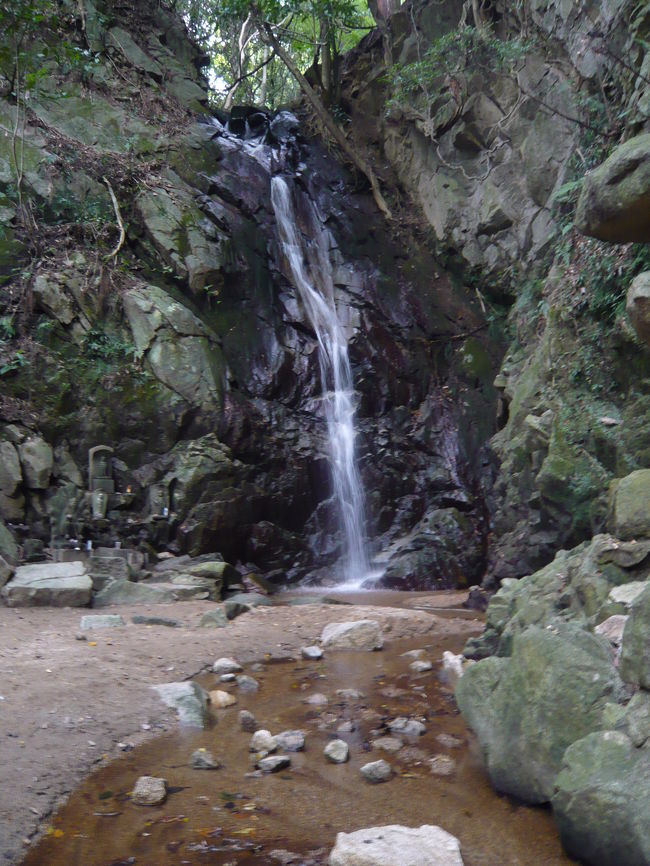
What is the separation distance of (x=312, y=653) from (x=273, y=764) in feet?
7.42

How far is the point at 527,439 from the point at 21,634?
19.9ft

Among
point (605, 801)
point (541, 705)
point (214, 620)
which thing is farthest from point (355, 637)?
point (605, 801)

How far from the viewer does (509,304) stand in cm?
1366

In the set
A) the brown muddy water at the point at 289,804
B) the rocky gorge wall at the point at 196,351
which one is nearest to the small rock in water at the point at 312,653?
the brown muddy water at the point at 289,804

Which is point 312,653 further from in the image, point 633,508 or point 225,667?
point 633,508

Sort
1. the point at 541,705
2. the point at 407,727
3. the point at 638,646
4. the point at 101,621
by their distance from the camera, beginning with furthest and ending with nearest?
the point at 101,621, the point at 407,727, the point at 541,705, the point at 638,646

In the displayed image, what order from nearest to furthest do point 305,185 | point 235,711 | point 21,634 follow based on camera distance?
point 235,711, point 21,634, point 305,185

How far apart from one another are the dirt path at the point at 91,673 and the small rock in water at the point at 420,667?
3.45 ft

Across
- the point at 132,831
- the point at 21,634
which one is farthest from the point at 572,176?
the point at 132,831

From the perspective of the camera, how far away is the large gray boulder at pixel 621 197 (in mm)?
4234

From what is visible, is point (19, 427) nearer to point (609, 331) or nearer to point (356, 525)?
point (356, 525)

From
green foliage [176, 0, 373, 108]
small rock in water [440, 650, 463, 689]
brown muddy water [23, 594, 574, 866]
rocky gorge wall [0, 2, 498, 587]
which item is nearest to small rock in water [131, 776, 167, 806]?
brown muddy water [23, 594, 574, 866]

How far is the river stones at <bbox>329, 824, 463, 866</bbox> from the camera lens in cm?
237

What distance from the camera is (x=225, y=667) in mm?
5062
